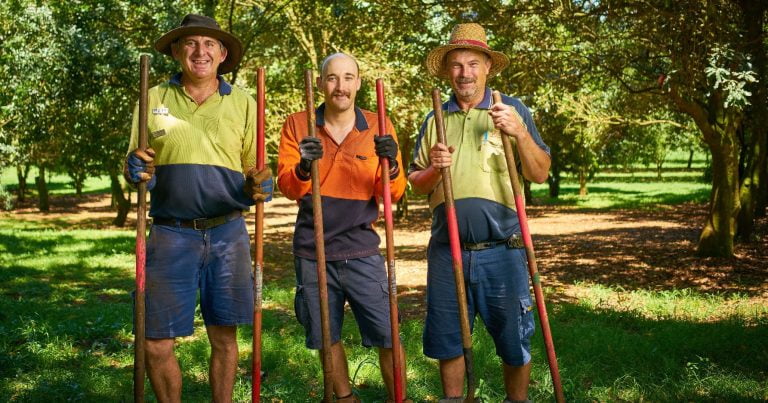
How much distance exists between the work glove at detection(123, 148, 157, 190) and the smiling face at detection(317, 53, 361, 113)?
101cm

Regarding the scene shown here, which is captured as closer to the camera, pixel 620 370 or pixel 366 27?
pixel 620 370

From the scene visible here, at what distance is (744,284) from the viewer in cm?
1078

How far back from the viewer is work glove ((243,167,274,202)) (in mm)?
4082

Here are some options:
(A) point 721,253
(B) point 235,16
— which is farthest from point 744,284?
(B) point 235,16

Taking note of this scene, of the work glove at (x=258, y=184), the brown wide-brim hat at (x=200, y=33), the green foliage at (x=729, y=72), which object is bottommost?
the work glove at (x=258, y=184)

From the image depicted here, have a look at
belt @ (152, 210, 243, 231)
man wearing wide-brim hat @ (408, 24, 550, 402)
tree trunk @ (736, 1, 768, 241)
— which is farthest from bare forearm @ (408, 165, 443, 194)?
Result: tree trunk @ (736, 1, 768, 241)

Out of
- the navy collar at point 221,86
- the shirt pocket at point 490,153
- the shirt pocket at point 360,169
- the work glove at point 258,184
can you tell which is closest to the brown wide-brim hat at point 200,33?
the navy collar at point 221,86

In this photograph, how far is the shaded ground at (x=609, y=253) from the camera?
11.2 m

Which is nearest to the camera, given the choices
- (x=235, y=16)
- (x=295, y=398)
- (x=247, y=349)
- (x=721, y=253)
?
(x=295, y=398)

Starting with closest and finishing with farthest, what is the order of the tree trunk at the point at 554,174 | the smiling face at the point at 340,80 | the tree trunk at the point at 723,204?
1. the smiling face at the point at 340,80
2. the tree trunk at the point at 723,204
3. the tree trunk at the point at 554,174

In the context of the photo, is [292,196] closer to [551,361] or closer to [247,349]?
[551,361]

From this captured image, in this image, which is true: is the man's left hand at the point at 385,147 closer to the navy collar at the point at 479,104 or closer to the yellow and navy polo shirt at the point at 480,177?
the yellow and navy polo shirt at the point at 480,177

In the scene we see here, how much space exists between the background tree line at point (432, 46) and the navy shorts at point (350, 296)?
18.9ft

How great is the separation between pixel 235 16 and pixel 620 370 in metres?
13.7
